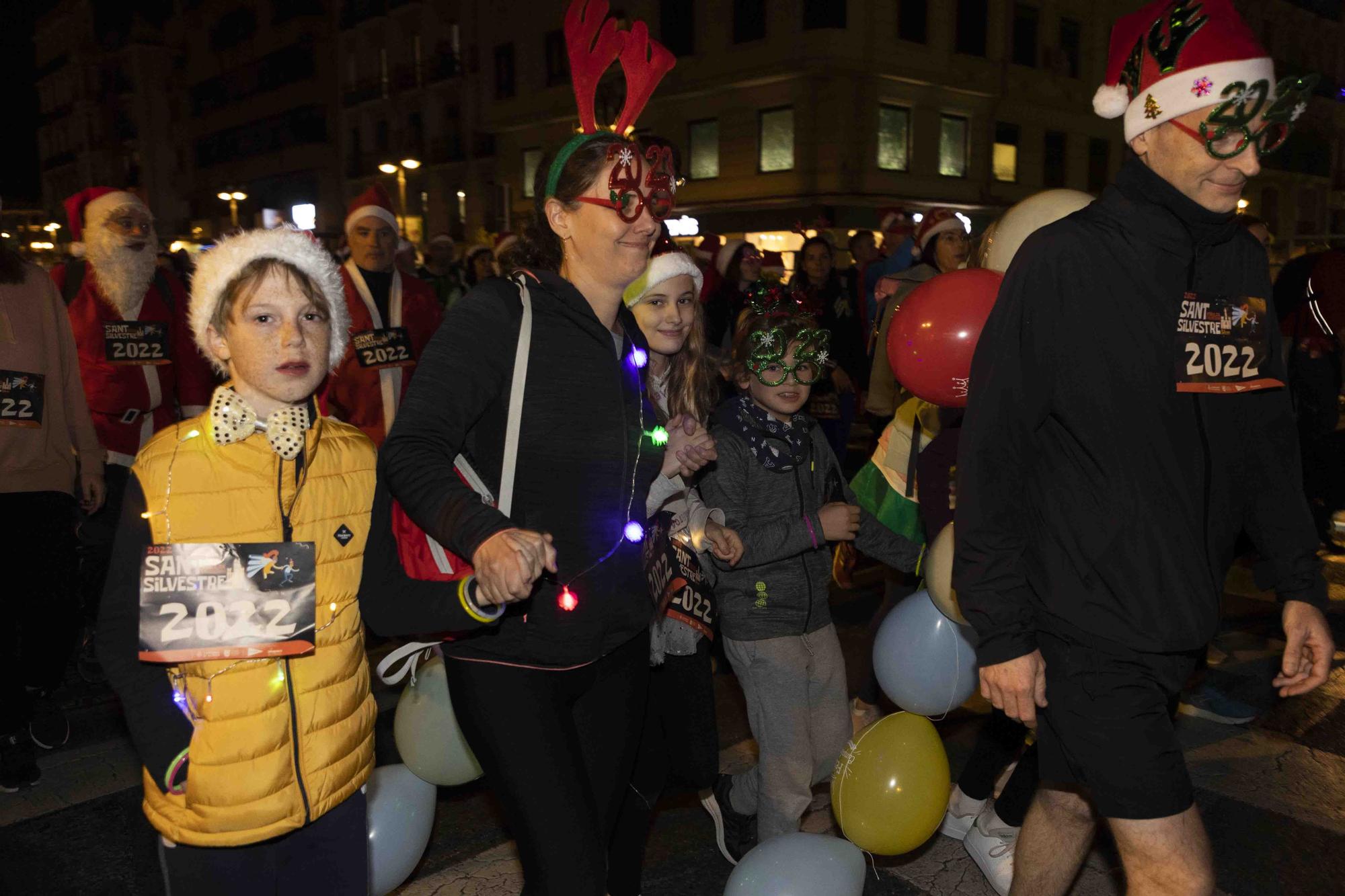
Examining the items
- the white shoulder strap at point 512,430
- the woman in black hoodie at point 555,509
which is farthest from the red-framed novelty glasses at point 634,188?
the white shoulder strap at point 512,430

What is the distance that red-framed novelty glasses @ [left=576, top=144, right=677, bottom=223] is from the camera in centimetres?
257

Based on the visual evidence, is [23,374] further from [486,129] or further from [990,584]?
[486,129]

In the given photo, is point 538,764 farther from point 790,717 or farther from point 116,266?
point 116,266

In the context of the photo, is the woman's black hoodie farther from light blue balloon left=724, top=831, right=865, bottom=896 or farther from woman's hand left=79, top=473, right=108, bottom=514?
woman's hand left=79, top=473, right=108, bottom=514

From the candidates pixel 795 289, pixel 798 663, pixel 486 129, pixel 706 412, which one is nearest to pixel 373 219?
pixel 795 289

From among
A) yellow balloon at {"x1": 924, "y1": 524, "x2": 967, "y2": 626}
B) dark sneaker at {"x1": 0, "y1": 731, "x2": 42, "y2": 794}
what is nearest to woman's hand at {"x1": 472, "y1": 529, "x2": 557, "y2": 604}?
yellow balloon at {"x1": 924, "y1": 524, "x2": 967, "y2": 626}

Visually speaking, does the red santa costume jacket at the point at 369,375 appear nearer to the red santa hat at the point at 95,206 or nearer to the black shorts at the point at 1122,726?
the red santa hat at the point at 95,206

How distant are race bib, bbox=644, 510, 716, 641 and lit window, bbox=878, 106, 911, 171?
27905mm

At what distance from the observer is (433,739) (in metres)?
3.35

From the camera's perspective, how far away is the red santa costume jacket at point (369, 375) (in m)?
5.68

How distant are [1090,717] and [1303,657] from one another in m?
0.63

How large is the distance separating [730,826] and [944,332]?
5.75ft

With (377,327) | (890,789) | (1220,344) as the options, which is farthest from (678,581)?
(377,327)

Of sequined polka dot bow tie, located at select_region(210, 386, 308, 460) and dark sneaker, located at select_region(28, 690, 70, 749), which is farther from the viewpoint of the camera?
dark sneaker, located at select_region(28, 690, 70, 749)
